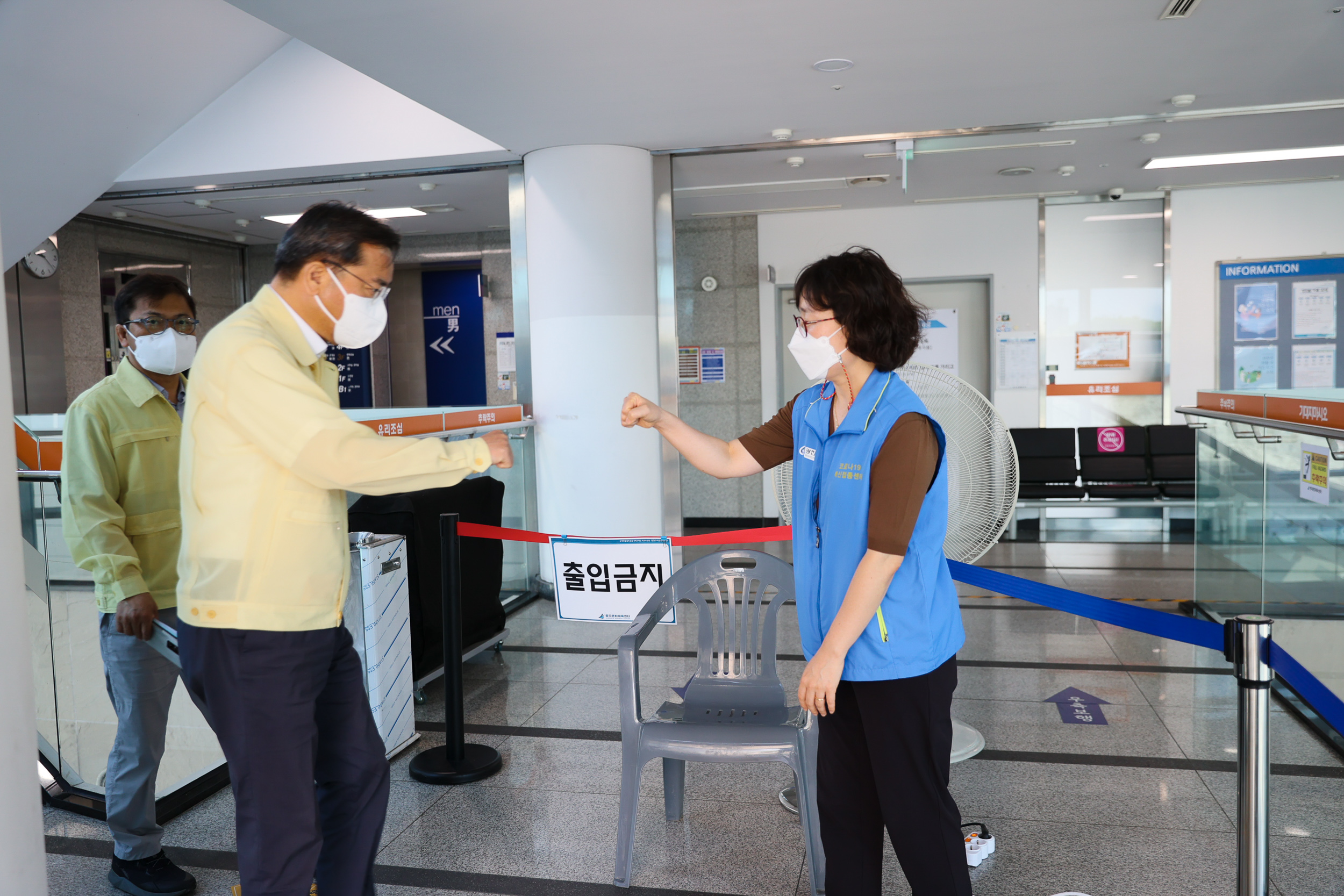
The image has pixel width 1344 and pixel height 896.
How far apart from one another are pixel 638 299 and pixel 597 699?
2468 mm

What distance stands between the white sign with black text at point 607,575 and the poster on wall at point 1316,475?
212 centimetres

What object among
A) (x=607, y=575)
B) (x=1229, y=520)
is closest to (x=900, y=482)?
(x=607, y=575)

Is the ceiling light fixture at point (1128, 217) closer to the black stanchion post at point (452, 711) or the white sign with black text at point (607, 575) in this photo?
the white sign with black text at point (607, 575)

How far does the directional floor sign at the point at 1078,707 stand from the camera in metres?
3.36

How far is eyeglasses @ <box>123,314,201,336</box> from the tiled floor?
1363 millimetres

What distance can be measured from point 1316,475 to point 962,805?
1.64m

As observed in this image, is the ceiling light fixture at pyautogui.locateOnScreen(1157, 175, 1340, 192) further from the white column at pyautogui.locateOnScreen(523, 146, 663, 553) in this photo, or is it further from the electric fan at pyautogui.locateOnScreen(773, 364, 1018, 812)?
the electric fan at pyautogui.locateOnScreen(773, 364, 1018, 812)

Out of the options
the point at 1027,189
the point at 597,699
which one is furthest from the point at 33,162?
the point at 1027,189

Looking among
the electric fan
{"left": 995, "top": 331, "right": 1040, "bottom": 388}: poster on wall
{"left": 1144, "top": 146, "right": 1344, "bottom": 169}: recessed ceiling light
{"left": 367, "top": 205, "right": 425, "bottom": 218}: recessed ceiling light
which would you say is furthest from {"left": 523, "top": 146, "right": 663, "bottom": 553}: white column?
{"left": 1144, "top": 146, "right": 1344, "bottom": 169}: recessed ceiling light

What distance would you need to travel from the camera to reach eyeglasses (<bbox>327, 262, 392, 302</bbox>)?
158cm

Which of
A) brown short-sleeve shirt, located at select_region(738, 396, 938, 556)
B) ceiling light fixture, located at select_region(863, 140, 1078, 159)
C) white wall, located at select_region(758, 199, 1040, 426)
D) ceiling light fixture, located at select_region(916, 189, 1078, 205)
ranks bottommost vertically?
brown short-sleeve shirt, located at select_region(738, 396, 938, 556)

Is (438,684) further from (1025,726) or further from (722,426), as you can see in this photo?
(722,426)

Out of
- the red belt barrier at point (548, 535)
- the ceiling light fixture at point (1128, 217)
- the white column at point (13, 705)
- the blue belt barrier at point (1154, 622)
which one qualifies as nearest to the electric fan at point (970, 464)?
the blue belt barrier at point (1154, 622)

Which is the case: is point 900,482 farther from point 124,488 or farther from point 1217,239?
point 1217,239
